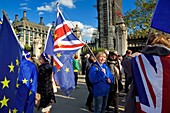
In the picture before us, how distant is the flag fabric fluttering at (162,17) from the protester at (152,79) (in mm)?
107

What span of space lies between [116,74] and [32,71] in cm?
235

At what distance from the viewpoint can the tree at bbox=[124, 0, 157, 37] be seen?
21.8 m

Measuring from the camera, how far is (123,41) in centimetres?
1781

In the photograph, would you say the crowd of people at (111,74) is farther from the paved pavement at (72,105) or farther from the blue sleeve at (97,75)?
the paved pavement at (72,105)

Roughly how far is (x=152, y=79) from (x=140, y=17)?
845 inches

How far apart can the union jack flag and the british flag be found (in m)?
3.32

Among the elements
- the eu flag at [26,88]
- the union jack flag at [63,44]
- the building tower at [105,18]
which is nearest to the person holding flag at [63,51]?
the union jack flag at [63,44]

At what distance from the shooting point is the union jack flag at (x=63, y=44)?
566 cm

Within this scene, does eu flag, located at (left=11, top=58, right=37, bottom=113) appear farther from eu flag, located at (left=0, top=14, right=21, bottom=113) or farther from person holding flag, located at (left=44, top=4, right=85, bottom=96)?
person holding flag, located at (left=44, top=4, right=85, bottom=96)

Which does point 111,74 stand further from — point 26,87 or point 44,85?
point 26,87

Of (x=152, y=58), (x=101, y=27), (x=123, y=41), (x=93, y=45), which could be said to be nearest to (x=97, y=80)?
(x=152, y=58)

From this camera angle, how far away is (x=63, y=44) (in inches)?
227

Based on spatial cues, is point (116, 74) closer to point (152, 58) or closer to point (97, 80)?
point (97, 80)

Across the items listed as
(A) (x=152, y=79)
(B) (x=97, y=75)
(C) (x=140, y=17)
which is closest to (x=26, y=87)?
(B) (x=97, y=75)
